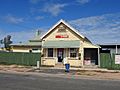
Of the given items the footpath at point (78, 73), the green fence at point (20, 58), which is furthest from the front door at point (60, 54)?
the footpath at point (78, 73)

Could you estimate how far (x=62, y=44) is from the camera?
41031 mm

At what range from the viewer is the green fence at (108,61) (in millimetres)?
36784

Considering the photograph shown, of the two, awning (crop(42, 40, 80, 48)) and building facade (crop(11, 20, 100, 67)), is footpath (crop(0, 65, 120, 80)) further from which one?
awning (crop(42, 40, 80, 48))

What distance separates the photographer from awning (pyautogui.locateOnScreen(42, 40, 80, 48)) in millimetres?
40406

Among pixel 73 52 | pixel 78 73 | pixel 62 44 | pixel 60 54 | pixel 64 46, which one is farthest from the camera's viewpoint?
pixel 60 54

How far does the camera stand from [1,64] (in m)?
43.6

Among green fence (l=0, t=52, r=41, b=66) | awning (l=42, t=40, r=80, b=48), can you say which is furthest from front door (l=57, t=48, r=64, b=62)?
green fence (l=0, t=52, r=41, b=66)

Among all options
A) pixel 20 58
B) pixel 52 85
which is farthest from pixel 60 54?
pixel 52 85

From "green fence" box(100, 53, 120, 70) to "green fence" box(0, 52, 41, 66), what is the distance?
323 inches

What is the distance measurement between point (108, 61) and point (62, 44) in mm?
6735

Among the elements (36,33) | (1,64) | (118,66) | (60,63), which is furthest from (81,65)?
(36,33)

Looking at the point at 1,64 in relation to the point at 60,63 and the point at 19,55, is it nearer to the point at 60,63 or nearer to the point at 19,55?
the point at 19,55

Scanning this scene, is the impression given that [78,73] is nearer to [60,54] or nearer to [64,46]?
[64,46]

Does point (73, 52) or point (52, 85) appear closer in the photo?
point (52, 85)
